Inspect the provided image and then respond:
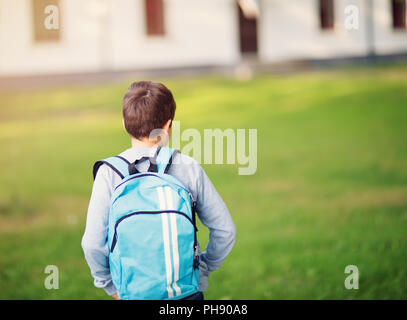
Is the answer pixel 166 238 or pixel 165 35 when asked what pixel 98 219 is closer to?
pixel 166 238

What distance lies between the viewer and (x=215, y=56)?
14.3 meters

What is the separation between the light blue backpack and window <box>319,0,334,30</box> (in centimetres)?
1365

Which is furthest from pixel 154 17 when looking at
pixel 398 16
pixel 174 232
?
pixel 174 232

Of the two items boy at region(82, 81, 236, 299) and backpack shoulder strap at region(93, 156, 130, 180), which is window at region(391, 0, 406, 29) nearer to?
boy at region(82, 81, 236, 299)

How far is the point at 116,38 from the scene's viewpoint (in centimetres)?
1379

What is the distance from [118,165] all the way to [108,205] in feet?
0.45

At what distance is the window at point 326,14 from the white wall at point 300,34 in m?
0.14

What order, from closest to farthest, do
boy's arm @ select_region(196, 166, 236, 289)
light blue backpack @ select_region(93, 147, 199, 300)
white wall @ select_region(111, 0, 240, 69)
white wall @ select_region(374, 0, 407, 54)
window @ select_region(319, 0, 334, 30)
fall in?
light blue backpack @ select_region(93, 147, 199, 300), boy's arm @ select_region(196, 166, 236, 289), white wall @ select_region(374, 0, 407, 54), white wall @ select_region(111, 0, 240, 69), window @ select_region(319, 0, 334, 30)

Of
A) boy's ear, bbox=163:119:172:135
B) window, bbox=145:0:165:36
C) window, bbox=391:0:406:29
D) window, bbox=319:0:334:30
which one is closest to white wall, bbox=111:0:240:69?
window, bbox=145:0:165:36

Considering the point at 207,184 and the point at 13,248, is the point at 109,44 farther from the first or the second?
the point at 207,184

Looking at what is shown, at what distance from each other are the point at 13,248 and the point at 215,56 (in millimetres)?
10134

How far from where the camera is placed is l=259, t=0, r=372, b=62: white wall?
14.2 meters

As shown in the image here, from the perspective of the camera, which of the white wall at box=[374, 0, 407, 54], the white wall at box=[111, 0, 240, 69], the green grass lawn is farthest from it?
the white wall at box=[111, 0, 240, 69]
